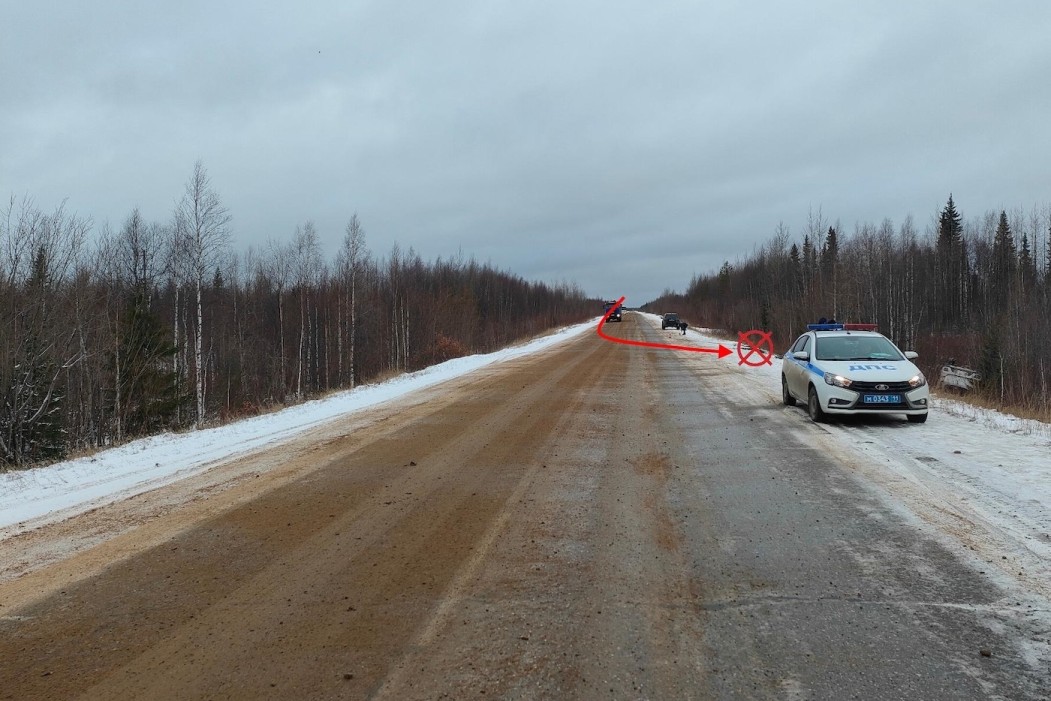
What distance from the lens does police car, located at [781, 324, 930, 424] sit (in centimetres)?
954

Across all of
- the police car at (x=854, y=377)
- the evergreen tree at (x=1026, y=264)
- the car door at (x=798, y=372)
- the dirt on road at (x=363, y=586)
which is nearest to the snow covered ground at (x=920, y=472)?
the police car at (x=854, y=377)

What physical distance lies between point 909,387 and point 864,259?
48.0 m

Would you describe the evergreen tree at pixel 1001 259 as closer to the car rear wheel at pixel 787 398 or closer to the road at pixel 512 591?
the car rear wheel at pixel 787 398

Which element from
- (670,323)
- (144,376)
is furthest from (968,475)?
(670,323)

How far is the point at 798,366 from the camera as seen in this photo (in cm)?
1154

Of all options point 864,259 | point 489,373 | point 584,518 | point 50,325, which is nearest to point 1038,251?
point 864,259

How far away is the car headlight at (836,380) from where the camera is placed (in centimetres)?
977

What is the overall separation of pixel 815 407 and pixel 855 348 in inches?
68.3

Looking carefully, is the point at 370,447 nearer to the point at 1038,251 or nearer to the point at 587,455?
the point at 587,455

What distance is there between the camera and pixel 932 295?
67.5 meters

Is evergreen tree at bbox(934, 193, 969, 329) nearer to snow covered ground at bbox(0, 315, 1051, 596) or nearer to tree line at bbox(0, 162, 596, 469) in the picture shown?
tree line at bbox(0, 162, 596, 469)

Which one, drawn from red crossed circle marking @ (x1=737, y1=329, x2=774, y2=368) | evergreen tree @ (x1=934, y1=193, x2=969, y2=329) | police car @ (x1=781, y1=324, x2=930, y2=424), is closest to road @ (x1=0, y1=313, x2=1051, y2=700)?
police car @ (x1=781, y1=324, x2=930, y2=424)

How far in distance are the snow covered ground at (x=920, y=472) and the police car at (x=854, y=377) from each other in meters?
0.33

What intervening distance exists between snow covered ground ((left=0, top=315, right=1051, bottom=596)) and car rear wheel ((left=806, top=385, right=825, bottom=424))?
0.73 feet
